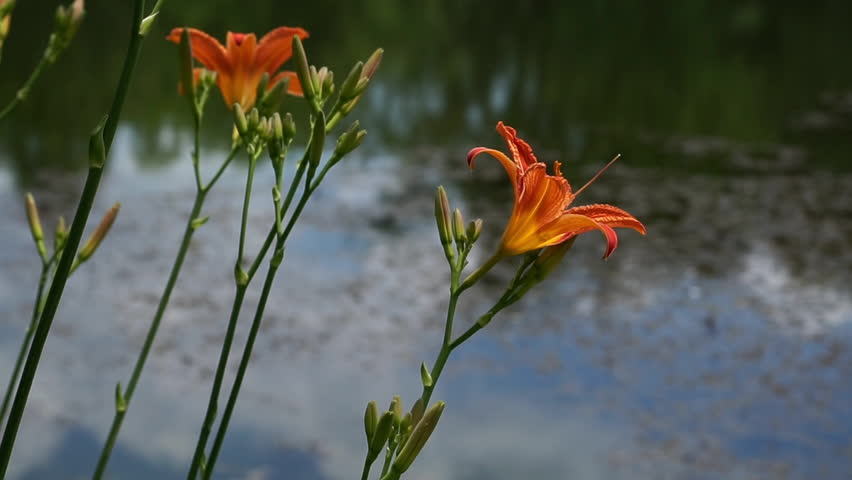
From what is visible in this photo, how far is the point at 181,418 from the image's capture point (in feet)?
12.3

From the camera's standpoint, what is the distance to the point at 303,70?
0.92 metres

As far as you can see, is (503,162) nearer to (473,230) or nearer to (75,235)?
(473,230)

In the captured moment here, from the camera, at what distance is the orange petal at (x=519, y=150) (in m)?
0.85

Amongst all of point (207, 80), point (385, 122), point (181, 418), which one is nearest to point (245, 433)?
point (181, 418)

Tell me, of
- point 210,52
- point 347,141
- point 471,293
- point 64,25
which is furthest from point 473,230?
point 471,293

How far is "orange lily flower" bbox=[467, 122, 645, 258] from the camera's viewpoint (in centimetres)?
85

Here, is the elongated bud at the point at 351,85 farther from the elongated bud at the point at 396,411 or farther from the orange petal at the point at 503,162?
the elongated bud at the point at 396,411

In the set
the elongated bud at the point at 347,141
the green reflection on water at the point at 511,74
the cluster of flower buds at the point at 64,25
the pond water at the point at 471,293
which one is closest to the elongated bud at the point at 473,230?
the elongated bud at the point at 347,141

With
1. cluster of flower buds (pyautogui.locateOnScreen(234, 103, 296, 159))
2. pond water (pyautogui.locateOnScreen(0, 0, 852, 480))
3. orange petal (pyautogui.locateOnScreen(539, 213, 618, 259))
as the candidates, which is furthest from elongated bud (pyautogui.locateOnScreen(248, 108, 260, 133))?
pond water (pyautogui.locateOnScreen(0, 0, 852, 480))

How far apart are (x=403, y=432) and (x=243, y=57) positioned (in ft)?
1.87

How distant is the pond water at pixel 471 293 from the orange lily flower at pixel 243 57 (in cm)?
246

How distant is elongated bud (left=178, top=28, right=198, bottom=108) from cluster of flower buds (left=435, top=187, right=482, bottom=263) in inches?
10.9

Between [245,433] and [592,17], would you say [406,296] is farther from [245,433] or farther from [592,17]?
[592,17]

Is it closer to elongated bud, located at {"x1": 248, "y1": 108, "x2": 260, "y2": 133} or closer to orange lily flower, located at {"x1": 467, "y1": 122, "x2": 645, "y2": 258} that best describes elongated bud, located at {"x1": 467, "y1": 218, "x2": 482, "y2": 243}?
orange lily flower, located at {"x1": 467, "y1": 122, "x2": 645, "y2": 258}
